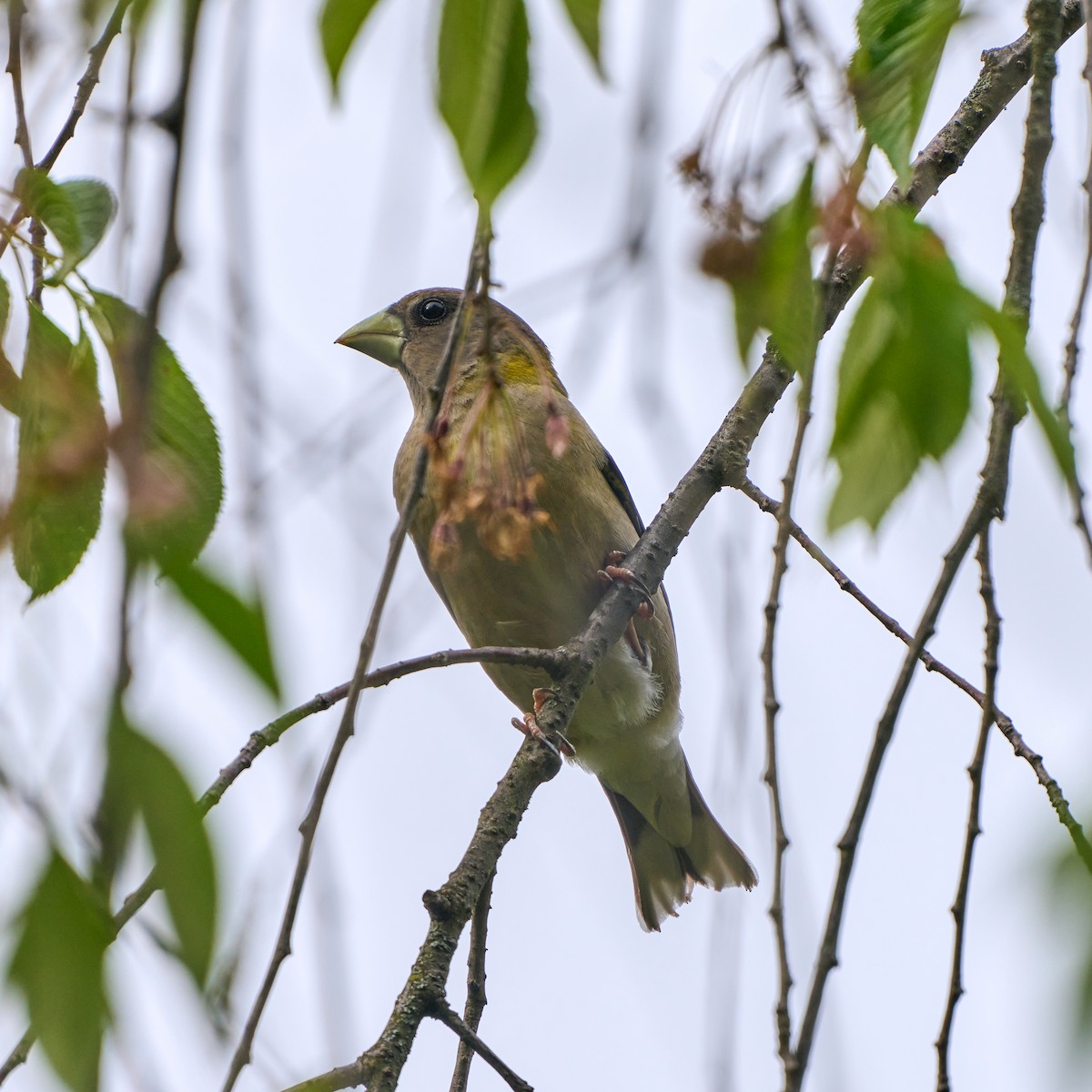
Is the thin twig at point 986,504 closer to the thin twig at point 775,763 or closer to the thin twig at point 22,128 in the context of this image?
the thin twig at point 775,763

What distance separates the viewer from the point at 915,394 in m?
1.88

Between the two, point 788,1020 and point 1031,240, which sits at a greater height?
point 1031,240

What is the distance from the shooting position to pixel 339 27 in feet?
6.13

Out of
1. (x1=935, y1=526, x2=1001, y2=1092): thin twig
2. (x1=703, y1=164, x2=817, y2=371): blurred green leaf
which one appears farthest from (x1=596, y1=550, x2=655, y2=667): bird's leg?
(x1=703, y1=164, x2=817, y2=371): blurred green leaf

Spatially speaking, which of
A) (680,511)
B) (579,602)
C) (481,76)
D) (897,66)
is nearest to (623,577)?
(680,511)

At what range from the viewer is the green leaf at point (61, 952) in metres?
1.58

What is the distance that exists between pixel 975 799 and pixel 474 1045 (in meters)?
1.67

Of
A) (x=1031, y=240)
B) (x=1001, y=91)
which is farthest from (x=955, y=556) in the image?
(x=1001, y=91)

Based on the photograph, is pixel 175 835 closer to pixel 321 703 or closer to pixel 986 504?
pixel 986 504

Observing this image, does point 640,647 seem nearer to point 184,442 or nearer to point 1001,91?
point 1001,91

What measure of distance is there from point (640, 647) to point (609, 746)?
80 cm

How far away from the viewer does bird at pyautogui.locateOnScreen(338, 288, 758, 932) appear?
20.4 ft

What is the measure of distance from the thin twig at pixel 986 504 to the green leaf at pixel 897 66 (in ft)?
0.71

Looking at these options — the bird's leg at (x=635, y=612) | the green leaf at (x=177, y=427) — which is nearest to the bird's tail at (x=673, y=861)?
the bird's leg at (x=635, y=612)
